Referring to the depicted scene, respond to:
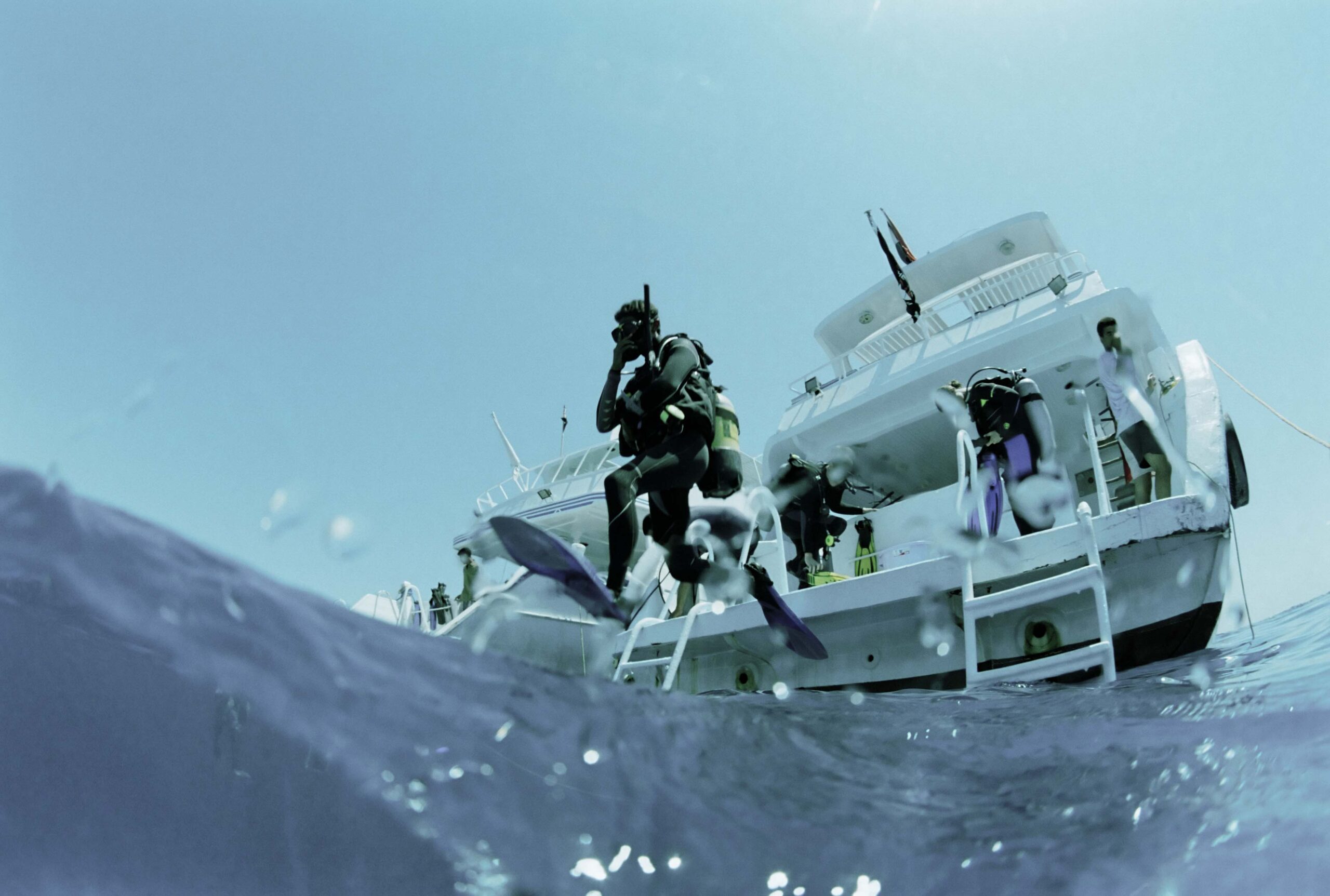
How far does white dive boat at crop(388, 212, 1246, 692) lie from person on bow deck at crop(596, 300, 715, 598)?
61 cm

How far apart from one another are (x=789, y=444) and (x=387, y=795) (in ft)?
24.0

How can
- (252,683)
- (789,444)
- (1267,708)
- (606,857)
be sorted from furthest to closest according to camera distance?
(789,444) → (1267,708) → (252,683) → (606,857)

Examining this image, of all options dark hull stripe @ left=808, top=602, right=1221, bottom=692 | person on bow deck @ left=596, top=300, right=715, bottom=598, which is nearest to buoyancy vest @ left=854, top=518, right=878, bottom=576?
dark hull stripe @ left=808, top=602, right=1221, bottom=692

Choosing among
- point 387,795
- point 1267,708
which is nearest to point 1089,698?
point 1267,708

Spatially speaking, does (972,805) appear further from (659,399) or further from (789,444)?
(789,444)

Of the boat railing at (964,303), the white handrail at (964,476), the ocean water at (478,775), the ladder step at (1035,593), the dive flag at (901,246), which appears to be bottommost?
the ocean water at (478,775)

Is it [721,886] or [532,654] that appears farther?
[532,654]

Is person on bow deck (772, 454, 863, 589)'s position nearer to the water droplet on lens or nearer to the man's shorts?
the man's shorts

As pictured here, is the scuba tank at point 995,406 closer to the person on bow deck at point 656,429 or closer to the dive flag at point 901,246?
the person on bow deck at point 656,429

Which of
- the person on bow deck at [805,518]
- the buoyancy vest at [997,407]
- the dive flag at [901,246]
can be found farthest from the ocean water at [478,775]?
the dive flag at [901,246]

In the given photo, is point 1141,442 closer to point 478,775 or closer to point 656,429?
point 656,429

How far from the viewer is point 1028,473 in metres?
5.12

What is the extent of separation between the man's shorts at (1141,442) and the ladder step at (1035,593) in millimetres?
1617

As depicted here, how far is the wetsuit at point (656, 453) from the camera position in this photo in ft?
10.5
